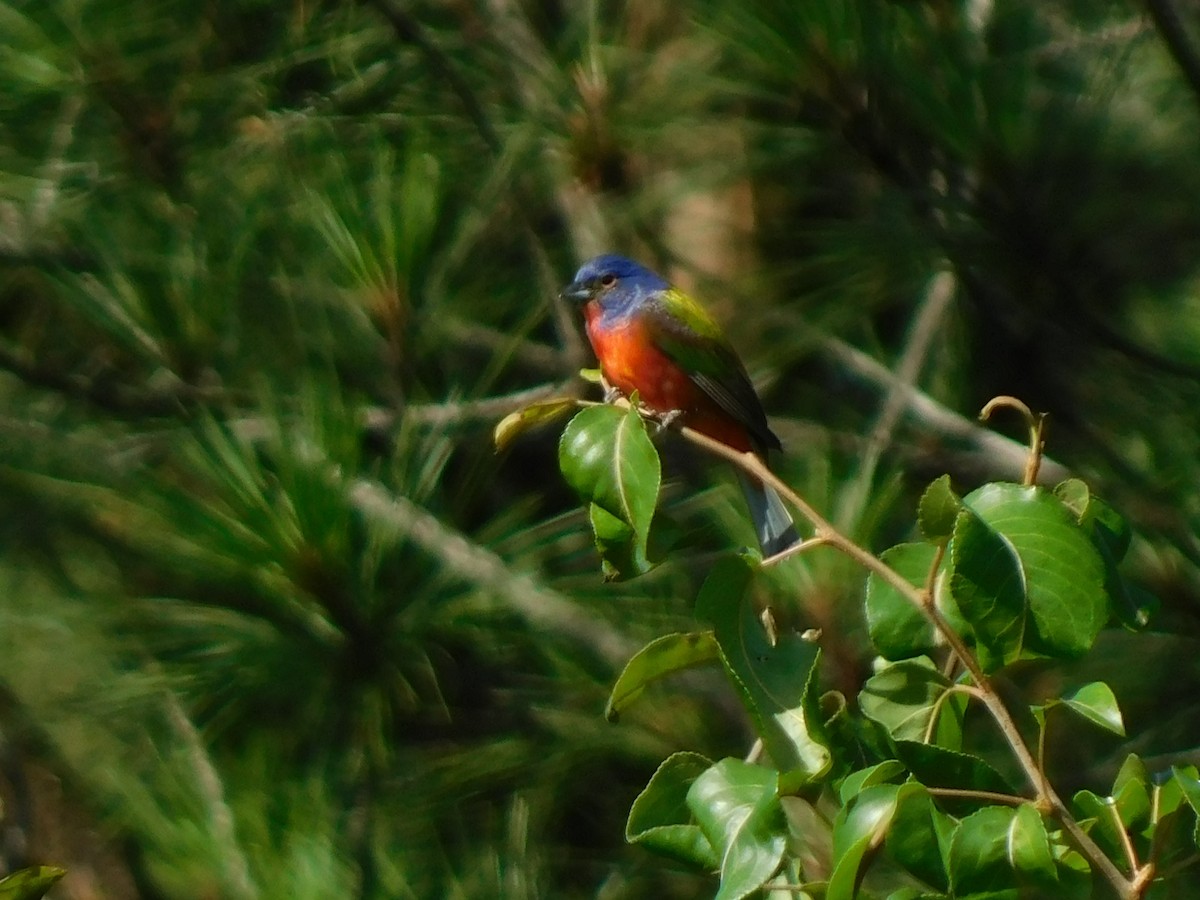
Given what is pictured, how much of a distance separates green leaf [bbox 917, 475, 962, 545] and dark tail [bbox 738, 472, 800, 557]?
1360 millimetres

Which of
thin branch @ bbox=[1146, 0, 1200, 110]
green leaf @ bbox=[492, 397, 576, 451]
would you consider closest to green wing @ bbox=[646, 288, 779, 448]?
thin branch @ bbox=[1146, 0, 1200, 110]

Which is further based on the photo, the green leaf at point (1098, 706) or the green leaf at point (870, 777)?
the green leaf at point (1098, 706)

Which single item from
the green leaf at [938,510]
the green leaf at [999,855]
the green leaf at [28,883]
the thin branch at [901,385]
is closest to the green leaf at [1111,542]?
the green leaf at [938,510]

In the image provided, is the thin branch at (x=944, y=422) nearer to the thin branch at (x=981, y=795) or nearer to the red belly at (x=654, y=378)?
the red belly at (x=654, y=378)

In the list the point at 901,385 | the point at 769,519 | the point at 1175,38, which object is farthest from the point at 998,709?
the point at 901,385

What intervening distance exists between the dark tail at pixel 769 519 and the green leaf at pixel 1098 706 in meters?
1.29

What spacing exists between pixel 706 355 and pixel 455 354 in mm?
464

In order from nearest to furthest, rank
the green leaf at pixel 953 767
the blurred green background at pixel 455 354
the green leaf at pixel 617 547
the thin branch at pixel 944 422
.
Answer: the green leaf at pixel 953 767
the green leaf at pixel 617 547
the blurred green background at pixel 455 354
the thin branch at pixel 944 422

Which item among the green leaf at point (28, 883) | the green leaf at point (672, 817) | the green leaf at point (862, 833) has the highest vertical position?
the green leaf at point (862, 833)

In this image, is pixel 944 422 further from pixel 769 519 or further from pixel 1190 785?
pixel 1190 785

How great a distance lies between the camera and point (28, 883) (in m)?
1.17

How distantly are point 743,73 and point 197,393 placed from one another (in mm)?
985

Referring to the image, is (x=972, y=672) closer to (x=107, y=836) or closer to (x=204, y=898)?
(x=204, y=898)

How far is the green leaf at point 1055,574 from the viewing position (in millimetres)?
1145
